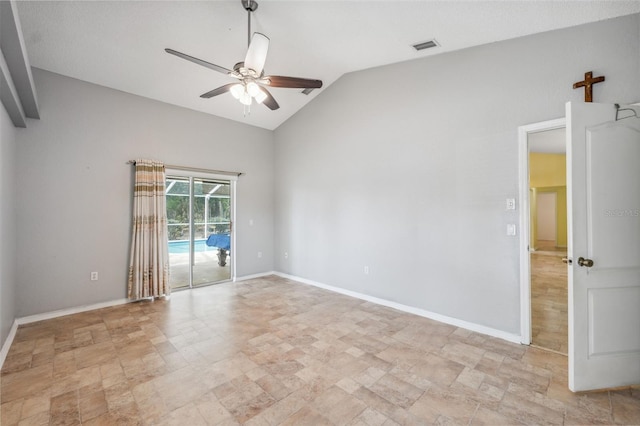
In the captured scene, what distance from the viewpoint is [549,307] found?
393 centimetres

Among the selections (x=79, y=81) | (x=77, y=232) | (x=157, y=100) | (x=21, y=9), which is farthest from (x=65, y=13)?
(x=77, y=232)

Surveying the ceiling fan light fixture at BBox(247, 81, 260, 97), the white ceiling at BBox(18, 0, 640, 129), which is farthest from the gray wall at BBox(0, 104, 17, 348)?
the ceiling fan light fixture at BBox(247, 81, 260, 97)

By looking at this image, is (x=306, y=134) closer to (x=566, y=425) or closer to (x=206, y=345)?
(x=206, y=345)

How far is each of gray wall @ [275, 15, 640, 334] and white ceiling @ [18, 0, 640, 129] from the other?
0.85 feet

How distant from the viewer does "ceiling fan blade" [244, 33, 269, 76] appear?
93.6 inches

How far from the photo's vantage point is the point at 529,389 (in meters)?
2.18

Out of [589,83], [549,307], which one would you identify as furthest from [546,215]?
[589,83]

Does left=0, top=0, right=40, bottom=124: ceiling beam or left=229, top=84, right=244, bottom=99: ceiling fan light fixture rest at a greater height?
left=0, top=0, right=40, bottom=124: ceiling beam

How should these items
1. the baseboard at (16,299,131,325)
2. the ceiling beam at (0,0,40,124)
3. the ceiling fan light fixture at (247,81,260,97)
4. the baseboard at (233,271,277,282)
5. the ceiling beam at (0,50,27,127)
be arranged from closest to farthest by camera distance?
the ceiling beam at (0,0,40,124) → the ceiling beam at (0,50,27,127) → the ceiling fan light fixture at (247,81,260,97) → the baseboard at (16,299,131,325) → the baseboard at (233,271,277,282)

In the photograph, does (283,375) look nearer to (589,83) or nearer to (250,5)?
(250,5)

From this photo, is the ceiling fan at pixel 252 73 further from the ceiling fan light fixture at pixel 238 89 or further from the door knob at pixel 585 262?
the door knob at pixel 585 262

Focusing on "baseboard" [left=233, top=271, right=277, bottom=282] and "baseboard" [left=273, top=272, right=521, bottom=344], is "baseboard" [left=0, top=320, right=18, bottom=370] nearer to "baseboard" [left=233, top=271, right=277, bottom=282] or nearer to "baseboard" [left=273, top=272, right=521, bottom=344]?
"baseboard" [left=233, top=271, right=277, bottom=282]

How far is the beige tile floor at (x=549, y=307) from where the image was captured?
296cm

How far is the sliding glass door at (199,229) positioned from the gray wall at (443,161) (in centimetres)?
193
